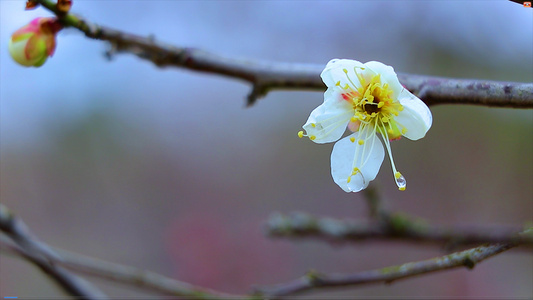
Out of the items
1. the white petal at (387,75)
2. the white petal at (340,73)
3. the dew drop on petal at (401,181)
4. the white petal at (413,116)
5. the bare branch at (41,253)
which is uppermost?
the white petal at (387,75)

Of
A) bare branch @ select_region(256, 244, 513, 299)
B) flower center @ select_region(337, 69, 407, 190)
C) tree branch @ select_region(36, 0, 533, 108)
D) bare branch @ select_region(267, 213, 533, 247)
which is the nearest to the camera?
bare branch @ select_region(256, 244, 513, 299)

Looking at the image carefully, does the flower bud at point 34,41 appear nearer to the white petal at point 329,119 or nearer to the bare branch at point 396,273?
the white petal at point 329,119

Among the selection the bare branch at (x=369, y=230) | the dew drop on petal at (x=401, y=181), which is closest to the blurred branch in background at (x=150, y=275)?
the dew drop on petal at (x=401, y=181)

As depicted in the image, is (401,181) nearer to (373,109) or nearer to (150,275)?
(373,109)

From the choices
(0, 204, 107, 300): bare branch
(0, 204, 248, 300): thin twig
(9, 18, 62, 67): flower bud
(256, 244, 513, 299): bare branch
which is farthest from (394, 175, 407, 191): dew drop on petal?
(9, 18, 62, 67): flower bud

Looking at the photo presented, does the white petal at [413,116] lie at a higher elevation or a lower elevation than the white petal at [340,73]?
lower

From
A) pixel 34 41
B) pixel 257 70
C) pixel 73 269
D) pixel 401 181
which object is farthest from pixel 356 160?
pixel 34 41

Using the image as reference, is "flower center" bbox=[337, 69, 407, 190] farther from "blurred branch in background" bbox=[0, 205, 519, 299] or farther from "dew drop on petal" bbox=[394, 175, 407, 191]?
"blurred branch in background" bbox=[0, 205, 519, 299]
